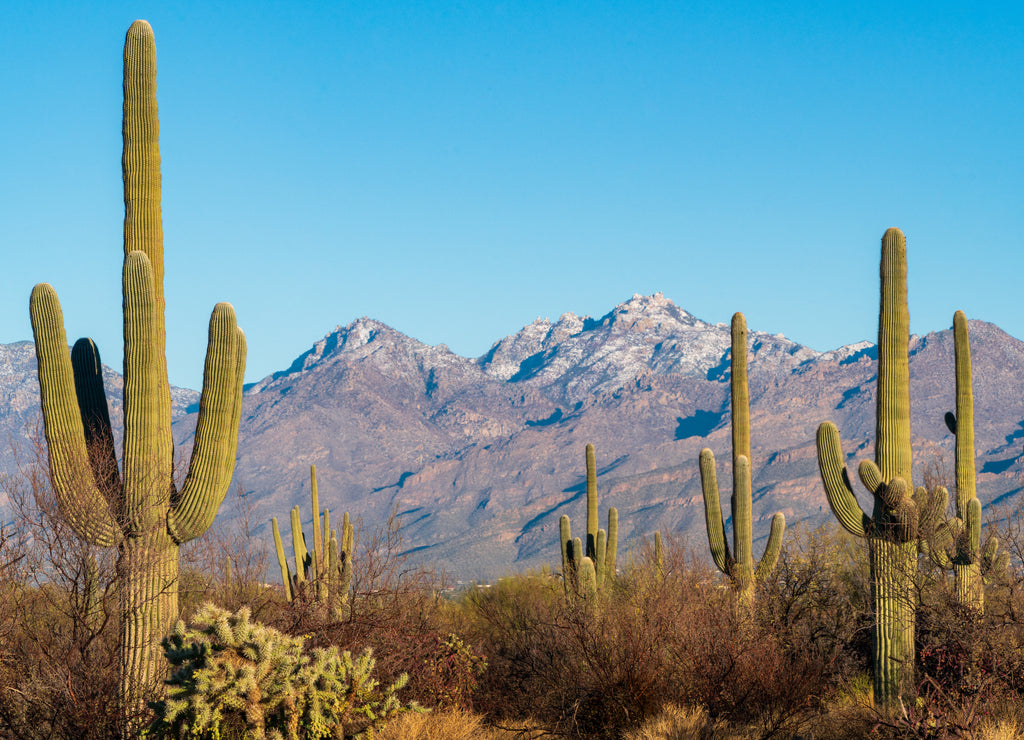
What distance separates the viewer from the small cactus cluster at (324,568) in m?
15.5

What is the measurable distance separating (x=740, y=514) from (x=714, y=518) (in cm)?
55

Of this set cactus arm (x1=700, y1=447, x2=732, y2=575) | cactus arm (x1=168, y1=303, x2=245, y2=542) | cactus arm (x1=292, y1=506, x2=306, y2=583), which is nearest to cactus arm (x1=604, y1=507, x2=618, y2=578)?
cactus arm (x1=700, y1=447, x2=732, y2=575)

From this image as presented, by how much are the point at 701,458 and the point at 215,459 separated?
9759mm

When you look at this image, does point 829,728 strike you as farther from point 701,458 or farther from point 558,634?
point 701,458

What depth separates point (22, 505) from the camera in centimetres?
1205

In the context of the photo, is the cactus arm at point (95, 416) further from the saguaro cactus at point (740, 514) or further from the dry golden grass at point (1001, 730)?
the dry golden grass at point (1001, 730)

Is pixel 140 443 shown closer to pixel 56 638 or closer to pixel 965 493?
pixel 56 638

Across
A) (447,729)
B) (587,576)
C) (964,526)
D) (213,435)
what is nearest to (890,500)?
(964,526)

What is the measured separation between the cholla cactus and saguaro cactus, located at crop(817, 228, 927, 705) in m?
7.50

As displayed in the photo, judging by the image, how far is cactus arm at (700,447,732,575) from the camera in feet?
56.9

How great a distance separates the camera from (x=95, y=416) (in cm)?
1259

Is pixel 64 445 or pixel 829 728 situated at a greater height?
pixel 64 445

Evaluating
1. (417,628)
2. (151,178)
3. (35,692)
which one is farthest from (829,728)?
(151,178)

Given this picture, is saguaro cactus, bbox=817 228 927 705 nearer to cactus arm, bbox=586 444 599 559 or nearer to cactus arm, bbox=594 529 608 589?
cactus arm, bbox=594 529 608 589
